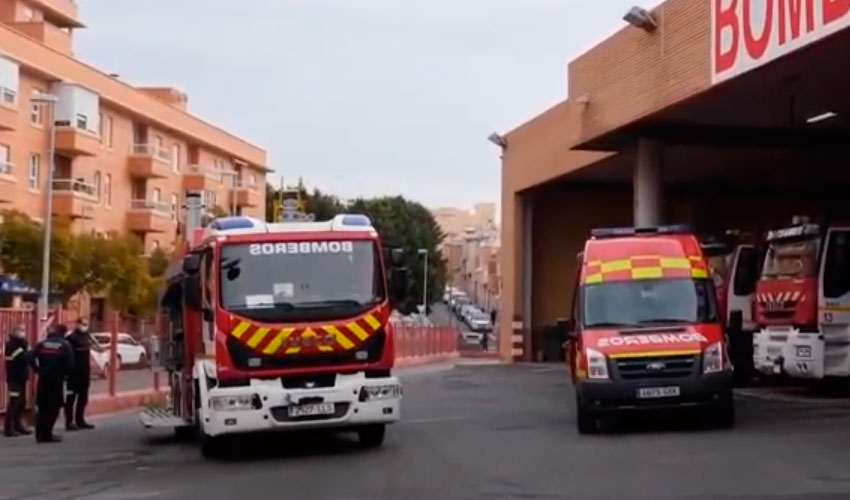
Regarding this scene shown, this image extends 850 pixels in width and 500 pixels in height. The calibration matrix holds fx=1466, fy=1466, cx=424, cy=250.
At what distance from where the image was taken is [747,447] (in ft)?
56.9

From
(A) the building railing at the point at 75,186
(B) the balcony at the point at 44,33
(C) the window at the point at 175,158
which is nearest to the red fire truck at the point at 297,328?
(A) the building railing at the point at 75,186

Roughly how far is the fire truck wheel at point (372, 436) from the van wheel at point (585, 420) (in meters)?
2.69

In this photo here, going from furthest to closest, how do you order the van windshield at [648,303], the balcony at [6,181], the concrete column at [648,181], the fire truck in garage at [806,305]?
the balcony at [6,181] < the concrete column at [648,181] < the fire truck in garage at [806,305] < the van windshield at [648,303]

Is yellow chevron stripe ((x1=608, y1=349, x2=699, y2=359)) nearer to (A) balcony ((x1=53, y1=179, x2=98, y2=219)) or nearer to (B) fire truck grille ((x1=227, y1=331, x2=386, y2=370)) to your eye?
(B) fire truck grille ((x1=227, y1=331, x2=386, y2=370))

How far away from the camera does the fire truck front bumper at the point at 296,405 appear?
1772 centimetres

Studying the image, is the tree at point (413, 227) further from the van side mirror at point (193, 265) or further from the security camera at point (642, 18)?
the van side mirror at point (193, 265)

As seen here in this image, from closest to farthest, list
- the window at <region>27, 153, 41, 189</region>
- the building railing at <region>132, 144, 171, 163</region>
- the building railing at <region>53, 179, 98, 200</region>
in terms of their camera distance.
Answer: the window at <region>27, 153, 41, 189</region> → the building railing at <region>53, 179, 98, 200</region> → the building railing at <region>132, 144, 171, 163</region>

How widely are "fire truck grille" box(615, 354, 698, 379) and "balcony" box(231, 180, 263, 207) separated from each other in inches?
2531

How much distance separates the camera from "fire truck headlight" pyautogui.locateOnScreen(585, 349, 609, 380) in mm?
19391

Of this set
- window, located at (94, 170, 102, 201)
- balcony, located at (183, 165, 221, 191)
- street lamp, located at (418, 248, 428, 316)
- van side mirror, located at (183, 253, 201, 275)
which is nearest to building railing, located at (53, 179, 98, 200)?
window, located at (94, 170, 102, 201)

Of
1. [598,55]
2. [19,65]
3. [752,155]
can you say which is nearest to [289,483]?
[598,55]

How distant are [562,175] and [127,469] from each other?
29902 mm

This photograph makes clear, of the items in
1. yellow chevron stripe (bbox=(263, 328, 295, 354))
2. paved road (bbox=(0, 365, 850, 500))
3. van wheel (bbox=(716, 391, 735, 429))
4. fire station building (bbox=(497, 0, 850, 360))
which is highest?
fire station building (bbox=(497, 0, 850, 360))

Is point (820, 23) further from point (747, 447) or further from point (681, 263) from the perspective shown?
point (747, 447)
